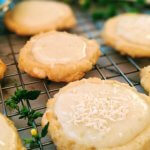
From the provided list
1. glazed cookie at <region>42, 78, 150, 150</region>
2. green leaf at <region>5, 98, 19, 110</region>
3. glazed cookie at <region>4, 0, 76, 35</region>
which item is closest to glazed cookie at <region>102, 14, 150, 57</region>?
glazed cookie at <region>4, 0, 76, 35</region>

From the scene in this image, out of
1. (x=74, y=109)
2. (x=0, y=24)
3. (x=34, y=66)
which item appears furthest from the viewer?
(x=0, y=24)

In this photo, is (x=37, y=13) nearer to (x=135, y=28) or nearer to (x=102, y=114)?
(x=135, y=28)

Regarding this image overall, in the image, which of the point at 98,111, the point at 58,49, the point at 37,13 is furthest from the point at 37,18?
the point at 98,111

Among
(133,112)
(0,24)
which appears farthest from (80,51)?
(0,24)

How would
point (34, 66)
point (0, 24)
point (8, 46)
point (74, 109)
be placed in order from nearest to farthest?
1. point (74, 109)
2. point (34, 66)
3. point (8, 46)
4. point (0, 24)

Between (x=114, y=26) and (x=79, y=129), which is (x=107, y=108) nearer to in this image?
(x=79, y=129)
